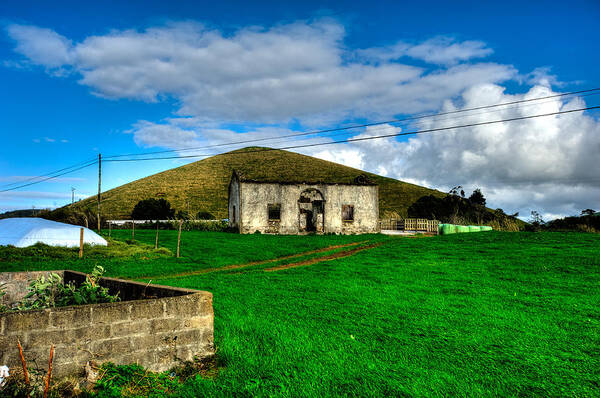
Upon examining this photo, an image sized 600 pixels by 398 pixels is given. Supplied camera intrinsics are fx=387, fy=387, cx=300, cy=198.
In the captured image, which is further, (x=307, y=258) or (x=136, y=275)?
(x=307, y=258)

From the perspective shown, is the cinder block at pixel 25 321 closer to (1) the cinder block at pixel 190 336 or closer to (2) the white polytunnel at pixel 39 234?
(1) the cinder block at pixel 190 336

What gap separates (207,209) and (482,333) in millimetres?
64082

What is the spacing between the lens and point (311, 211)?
1411 inches

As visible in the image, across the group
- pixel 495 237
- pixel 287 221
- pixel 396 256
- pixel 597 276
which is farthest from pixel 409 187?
pixel 597 276

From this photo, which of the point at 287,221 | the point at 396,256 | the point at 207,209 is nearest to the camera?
the point at 396,256

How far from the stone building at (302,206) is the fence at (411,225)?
4200 millimetres

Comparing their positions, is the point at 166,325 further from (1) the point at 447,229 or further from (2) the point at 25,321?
(1) the point at 447,229

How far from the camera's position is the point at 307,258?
20109 millimetres

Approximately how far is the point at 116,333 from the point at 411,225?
121 feet

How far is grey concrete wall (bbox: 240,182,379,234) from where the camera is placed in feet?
112

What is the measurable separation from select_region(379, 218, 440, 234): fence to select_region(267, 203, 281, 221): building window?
1120 centimetres

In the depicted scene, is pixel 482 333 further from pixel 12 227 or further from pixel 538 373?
pixel 12 227

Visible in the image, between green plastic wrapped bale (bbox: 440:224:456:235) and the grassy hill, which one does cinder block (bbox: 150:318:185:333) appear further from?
the grassy hill

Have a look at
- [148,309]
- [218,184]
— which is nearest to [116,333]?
[148,309]
